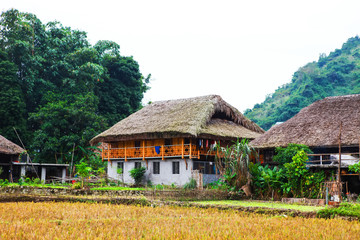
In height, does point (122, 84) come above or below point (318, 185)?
above

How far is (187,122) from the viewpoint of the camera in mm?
21516

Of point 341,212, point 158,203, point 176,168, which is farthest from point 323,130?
A: point 341,212

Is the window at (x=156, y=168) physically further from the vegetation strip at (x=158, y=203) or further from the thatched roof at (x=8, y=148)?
the vegetation strip at (x=158, y=203)

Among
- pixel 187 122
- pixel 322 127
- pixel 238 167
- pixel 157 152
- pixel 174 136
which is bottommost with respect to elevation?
pixel 238 167

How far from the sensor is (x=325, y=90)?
148 feet

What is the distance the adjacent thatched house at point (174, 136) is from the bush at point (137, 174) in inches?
15.3

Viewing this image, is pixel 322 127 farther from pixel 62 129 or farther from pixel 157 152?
pixel 62 129

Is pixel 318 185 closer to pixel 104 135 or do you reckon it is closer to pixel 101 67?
pixel 104 135

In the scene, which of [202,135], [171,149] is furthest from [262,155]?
[171,149]

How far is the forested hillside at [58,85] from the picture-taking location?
2819 centimetres

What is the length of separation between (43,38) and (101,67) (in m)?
5.59

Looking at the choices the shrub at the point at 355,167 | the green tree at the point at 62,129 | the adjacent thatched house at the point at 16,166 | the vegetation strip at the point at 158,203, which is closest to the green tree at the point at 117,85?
the green tree at the point at 62,129

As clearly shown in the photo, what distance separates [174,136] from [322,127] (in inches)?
273

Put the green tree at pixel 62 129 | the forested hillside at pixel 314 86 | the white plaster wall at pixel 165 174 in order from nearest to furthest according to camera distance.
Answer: the white plaster wall at pixel 165 174, the green tree at pixel 62 129, the forested hillside at pixel 314 86
